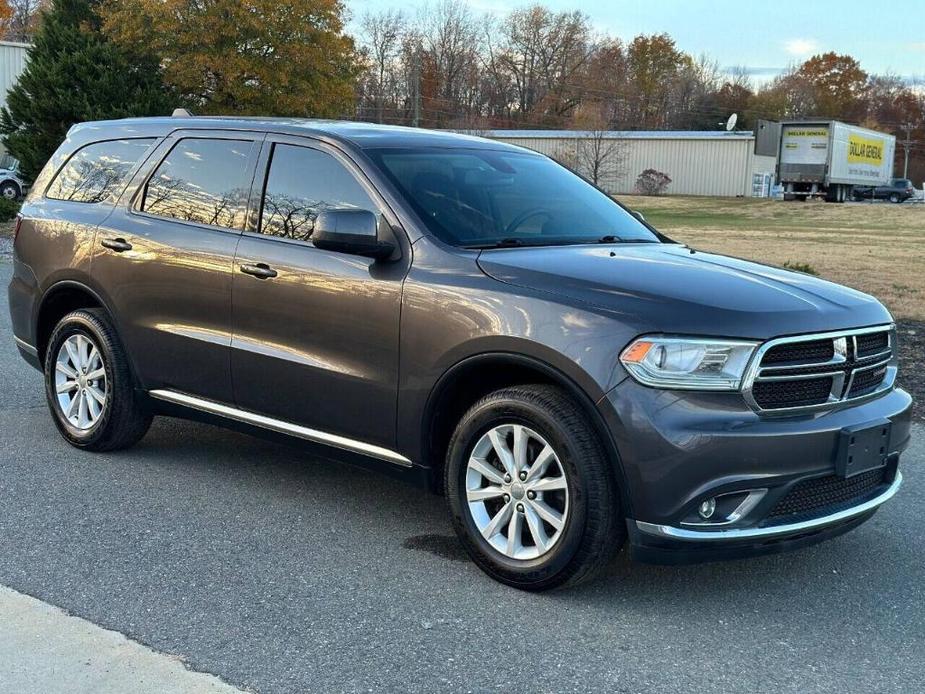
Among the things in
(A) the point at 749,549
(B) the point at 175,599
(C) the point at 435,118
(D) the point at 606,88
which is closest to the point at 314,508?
(B) the point at 175,599

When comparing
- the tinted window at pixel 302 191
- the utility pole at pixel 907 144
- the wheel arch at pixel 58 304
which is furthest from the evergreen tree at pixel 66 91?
the utility pole at pixel 907 144

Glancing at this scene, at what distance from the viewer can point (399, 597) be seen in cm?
400

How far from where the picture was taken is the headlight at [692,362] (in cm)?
367

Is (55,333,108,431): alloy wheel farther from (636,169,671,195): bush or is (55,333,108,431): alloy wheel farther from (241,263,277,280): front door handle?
(636,169,671,195): bush

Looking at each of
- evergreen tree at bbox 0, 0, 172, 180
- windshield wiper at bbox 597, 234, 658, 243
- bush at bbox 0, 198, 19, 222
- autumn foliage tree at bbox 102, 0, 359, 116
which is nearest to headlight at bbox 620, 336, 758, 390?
windshield wiper at bbox 597, 234, 658, 243

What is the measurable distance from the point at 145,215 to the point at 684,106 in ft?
344

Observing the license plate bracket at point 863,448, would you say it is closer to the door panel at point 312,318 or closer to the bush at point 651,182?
the door panel at point 312,318

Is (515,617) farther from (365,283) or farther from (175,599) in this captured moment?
(365,283)

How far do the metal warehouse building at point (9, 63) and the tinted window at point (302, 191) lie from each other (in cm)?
3653

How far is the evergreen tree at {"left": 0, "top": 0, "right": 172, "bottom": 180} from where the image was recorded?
26703mm

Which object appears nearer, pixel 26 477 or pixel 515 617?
pixel 515 617

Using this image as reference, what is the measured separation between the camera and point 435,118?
285 ft

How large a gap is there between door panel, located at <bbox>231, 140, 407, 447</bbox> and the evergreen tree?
77.0 ft

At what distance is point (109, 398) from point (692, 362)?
3404 millimetres
